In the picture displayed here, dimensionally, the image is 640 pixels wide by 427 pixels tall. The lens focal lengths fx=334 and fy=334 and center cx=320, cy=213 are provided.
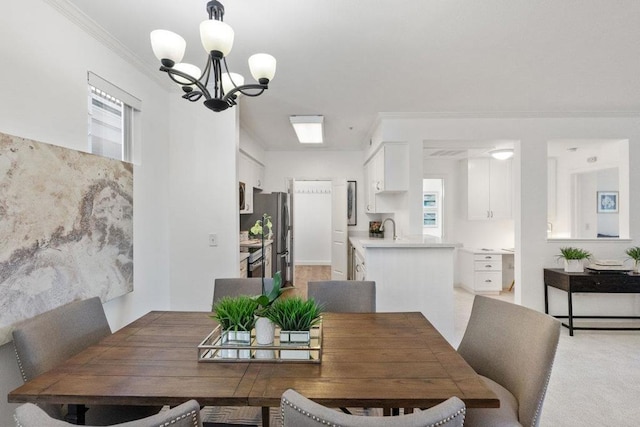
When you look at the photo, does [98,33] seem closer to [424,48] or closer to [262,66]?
[262,66]

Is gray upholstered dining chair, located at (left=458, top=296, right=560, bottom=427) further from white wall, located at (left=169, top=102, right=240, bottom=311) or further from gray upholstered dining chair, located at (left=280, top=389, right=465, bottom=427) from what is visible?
white wall, located at (left=169, top=102, right=240, bottom=311)

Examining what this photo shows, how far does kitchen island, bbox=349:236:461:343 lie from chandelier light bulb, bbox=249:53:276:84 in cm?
184

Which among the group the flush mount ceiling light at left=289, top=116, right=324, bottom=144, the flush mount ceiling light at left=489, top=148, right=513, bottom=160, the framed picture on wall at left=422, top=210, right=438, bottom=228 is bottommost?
the framed picture on wall at left=422, top=210, right=438, bottom=228

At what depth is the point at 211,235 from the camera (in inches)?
126

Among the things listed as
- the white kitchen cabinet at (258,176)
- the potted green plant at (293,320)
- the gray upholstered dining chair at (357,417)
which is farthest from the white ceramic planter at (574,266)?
the white kitchen cabinet at (258,176)

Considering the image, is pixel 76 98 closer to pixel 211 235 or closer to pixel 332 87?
pixel 211 235

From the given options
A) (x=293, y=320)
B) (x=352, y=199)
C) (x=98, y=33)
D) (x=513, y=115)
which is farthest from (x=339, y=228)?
(x=293, y=320)

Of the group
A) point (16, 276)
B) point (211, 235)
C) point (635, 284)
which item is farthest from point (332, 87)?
point (635, 284)

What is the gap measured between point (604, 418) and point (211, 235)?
10.9 ft

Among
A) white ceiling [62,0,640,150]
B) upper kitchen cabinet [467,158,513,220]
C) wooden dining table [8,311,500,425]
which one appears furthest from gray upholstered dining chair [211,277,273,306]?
upper kitchen cabinet [467,158,513,220]

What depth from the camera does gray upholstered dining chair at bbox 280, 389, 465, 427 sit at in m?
0.83

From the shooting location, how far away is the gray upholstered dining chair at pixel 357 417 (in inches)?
32.8

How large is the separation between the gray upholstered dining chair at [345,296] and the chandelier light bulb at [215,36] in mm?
1466

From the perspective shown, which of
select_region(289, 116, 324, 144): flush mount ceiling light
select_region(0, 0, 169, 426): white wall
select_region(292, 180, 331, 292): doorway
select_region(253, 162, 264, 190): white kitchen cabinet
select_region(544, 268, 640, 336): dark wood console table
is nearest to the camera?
select_region(0, 0, 169, 426): white wall
